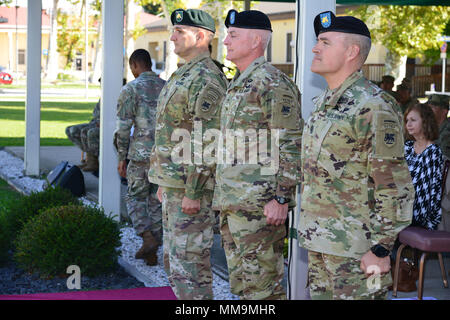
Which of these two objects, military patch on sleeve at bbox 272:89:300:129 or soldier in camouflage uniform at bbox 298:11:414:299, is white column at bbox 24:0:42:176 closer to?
military patch on sleeve at bbox 272:89:300:129

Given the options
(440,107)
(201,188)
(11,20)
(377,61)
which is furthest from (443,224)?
(11,20)

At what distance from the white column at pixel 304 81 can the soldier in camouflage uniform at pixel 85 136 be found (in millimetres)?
7555

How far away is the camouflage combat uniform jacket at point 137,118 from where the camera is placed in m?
6.74

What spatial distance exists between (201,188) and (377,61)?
39.7 m

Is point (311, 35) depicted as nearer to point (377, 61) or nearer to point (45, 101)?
point (45, 101)

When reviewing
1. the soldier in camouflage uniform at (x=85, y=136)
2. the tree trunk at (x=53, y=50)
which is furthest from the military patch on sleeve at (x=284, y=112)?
the tree trunk at (x=53, y=50)

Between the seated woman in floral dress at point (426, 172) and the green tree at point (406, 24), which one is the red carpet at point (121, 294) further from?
the green tree at point (406, 24)

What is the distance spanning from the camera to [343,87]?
3.48 metres

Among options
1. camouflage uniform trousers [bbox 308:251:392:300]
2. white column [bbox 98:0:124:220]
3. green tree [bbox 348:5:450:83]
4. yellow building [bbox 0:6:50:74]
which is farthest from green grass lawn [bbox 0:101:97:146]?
yellow building [bbox 0:6:50:74]

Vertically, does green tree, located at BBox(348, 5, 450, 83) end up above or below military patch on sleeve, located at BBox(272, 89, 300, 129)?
above

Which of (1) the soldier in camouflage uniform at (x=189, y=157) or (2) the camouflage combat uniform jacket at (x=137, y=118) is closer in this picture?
(1) the soldier in camouflage uniform at (x=189, y=157)

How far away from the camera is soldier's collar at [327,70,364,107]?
3.47 m

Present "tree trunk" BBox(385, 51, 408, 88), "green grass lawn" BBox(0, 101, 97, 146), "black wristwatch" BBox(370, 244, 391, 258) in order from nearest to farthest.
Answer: "black wristwatch" BBox(370, 244, 391, 258) → "green grass lawn" BBox(0, 101, 97, 146) → "tree trunk" BBox(385, 51, 408, 88)

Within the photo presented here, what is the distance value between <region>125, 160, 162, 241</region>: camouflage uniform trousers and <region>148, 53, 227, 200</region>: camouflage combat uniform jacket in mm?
1809
